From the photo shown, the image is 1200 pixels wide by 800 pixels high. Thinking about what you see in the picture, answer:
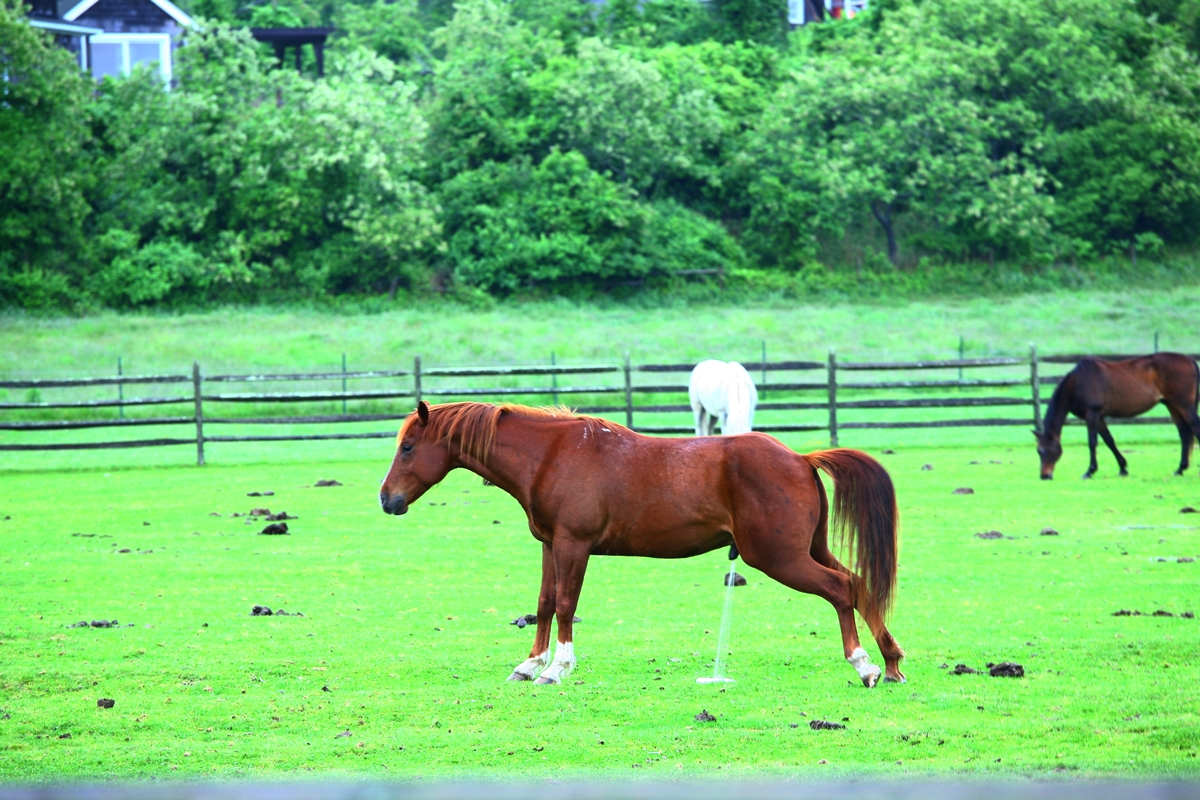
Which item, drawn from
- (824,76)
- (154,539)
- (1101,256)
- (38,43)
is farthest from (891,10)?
(154,539)

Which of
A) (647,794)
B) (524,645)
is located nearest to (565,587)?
(524,645)

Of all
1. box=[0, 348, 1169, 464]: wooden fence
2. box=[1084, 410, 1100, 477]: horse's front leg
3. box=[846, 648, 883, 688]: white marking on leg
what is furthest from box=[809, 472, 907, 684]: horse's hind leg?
box=[0, 348, 1169, 464]: wooden fence

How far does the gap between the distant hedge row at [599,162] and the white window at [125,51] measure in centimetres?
285

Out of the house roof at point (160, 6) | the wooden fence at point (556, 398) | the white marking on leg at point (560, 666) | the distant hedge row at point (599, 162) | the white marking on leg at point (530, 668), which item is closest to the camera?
the white marking on leg at point (560, 666)

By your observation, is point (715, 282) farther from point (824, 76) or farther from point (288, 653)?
point (288, 653)

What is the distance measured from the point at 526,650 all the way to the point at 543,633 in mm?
711

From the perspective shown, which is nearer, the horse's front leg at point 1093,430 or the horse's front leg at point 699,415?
the horse's front leg at point 1093,430

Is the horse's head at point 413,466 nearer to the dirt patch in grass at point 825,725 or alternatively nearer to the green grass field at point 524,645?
the green grass field at point 524,645

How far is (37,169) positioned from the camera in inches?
1543

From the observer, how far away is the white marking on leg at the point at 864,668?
20.6 feet

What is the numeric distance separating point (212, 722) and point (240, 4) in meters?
66.4

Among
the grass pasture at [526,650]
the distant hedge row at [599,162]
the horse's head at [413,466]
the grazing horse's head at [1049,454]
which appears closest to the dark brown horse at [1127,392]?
the grazing horse's head at [1049,454]

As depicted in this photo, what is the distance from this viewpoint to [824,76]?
46.8 metres

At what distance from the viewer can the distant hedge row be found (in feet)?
135
